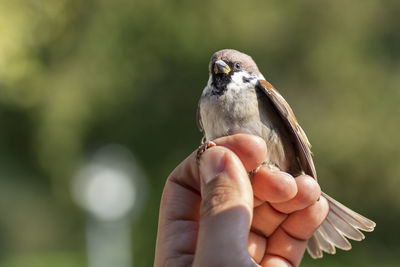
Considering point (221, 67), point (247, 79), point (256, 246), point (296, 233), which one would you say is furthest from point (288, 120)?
point (256, 246)

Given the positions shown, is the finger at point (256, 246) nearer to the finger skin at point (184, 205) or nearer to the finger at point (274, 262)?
the finger at point (274, 262)

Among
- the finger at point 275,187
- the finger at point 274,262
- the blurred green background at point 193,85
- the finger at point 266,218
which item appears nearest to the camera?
the finger at point 275,187

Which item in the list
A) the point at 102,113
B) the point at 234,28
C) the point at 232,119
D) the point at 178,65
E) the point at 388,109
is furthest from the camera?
the point at 102,113

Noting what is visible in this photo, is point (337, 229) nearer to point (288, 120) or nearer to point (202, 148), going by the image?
point (288, 120)

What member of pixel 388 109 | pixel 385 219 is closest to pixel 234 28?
pixel 388 109

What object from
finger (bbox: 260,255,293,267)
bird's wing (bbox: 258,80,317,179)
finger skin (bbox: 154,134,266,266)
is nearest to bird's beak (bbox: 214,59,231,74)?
bird's wing (bbox: 258,80,317,179)

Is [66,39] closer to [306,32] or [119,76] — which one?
[119,76]

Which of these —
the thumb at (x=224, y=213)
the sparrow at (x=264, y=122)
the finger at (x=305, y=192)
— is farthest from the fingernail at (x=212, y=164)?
the finger at (x=305, y=192)
